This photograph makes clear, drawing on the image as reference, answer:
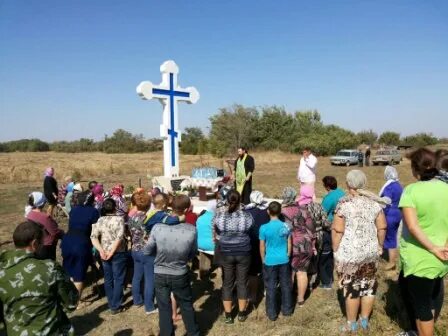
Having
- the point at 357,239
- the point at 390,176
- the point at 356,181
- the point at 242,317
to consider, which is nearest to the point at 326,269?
the point at 242,317

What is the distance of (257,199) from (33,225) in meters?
2.64

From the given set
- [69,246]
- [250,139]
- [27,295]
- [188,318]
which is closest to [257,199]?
[188,318]

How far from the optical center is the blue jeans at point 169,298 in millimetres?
3684

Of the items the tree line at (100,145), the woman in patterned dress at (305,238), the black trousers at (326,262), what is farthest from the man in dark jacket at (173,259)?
the tree line at (100,145)

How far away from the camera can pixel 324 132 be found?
159 feet

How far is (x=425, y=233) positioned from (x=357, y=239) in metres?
0.73

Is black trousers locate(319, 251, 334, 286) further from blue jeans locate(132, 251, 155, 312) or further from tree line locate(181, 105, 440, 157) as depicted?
tree line locate(181, 105, 440, 157)

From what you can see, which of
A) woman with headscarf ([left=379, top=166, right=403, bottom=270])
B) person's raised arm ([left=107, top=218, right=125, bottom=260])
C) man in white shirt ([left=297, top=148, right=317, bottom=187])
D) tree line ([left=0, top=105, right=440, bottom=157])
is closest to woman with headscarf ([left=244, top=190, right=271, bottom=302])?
person's raised arm ([left=107, top=218, right=125, bottom=260])

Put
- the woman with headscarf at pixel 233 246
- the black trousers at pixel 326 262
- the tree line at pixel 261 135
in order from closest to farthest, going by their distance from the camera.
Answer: the woman with headscarf at pixel 233 246 → the black trousers at pixel 326 262 → the tree line at pixel 261 135

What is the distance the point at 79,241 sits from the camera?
15.5ft

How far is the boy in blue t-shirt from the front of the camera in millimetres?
4242

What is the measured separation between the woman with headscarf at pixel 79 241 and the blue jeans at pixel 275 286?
2.26 m

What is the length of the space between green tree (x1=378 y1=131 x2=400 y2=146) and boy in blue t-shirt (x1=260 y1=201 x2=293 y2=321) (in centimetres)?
6345

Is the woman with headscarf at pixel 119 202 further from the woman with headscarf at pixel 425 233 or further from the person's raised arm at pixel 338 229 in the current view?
the woman with headscarf at pixel 425 233
